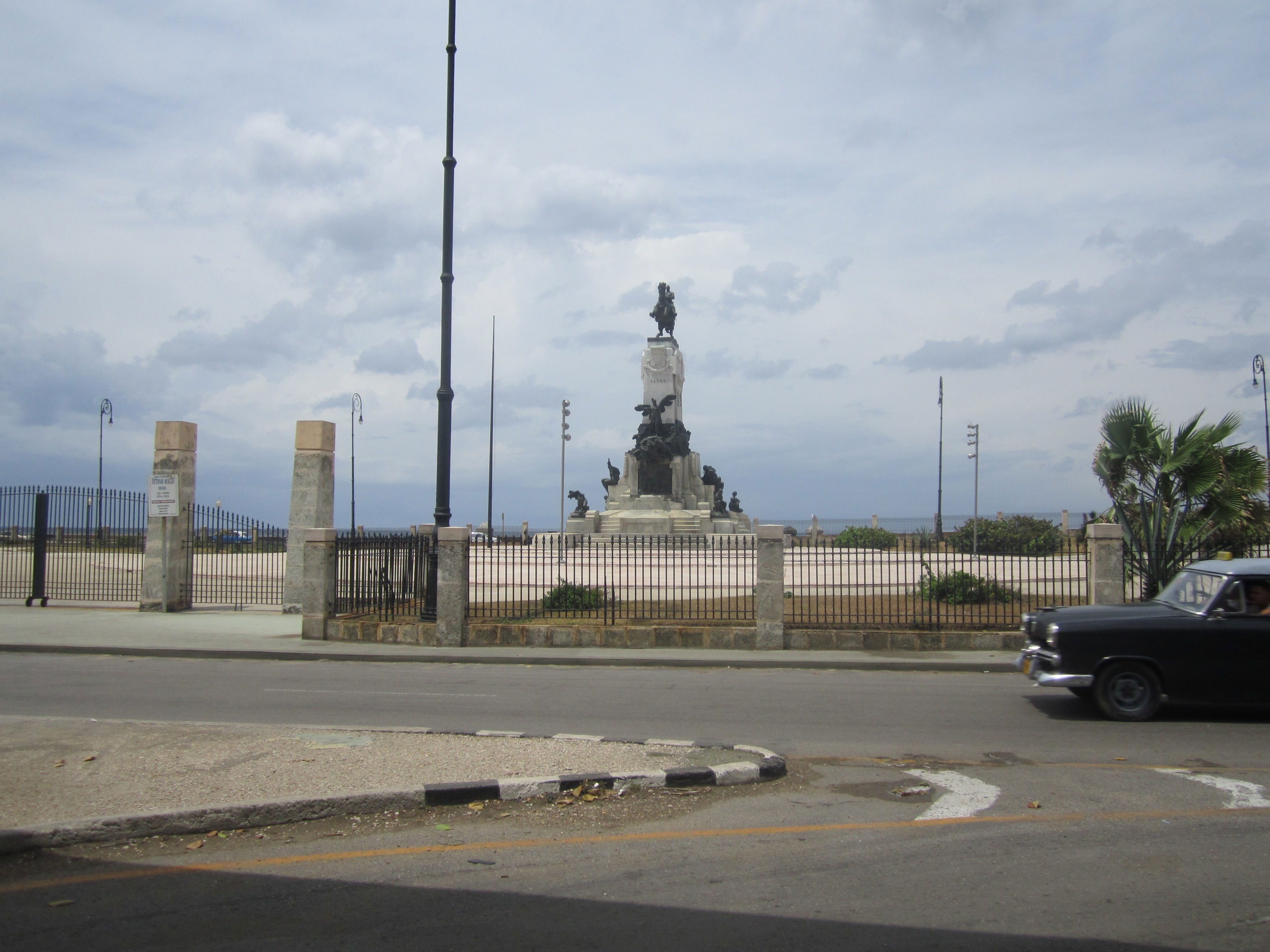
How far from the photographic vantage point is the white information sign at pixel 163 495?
18719mm

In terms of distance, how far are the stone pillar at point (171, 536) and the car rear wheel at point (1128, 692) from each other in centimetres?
1697

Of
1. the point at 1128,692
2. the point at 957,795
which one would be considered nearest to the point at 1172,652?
the point at 1128,692

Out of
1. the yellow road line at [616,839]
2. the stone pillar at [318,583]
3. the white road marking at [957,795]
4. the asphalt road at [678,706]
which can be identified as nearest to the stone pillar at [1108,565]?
the asphalt road at [678,706]

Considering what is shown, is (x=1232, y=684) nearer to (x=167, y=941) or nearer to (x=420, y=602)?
(x=167, y=941)

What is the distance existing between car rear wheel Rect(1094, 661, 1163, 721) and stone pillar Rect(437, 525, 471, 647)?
29.9 ft

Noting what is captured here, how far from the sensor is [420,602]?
16328 mm

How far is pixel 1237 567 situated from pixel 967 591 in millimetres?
7613

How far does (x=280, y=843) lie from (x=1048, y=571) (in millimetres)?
17432

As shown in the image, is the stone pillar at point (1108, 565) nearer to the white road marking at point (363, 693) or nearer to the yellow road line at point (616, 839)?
the yellow road line at point (616, 839)

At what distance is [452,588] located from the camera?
48.7 feet

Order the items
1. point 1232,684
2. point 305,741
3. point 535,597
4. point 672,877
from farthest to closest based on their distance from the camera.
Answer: point 535,597
point 1232,684
point 305,741
point 672,877

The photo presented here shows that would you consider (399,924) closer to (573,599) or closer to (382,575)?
(573,599)

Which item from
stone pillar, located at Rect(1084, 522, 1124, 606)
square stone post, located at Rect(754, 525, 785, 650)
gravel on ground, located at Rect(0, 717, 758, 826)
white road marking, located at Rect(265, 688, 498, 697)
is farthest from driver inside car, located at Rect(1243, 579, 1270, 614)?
white road marking, located at Rect(265, 688, 498, 697)

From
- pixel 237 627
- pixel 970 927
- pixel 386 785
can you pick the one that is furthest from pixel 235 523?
pixel 970 927
